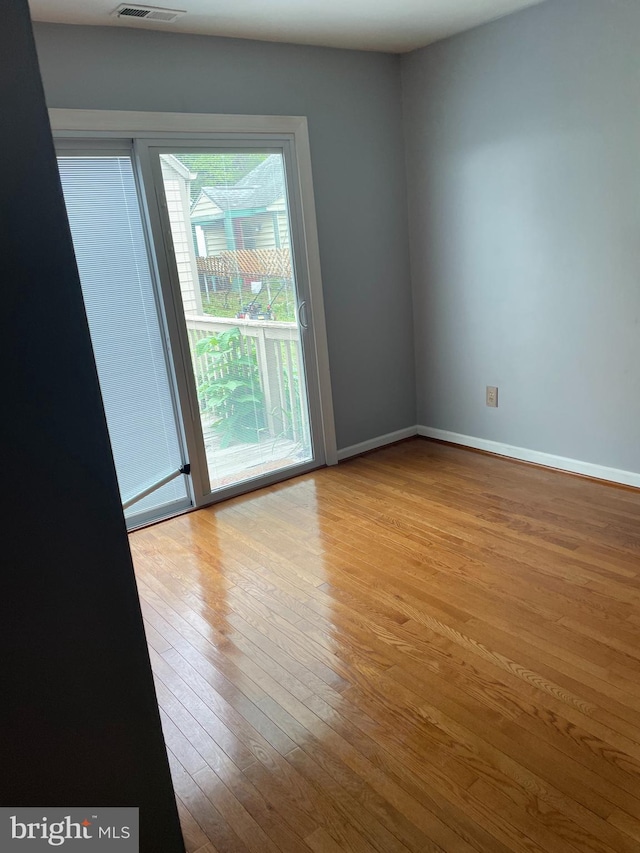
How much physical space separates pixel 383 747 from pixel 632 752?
26.1 inches

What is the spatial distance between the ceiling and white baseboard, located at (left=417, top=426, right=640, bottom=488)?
2.37 meters

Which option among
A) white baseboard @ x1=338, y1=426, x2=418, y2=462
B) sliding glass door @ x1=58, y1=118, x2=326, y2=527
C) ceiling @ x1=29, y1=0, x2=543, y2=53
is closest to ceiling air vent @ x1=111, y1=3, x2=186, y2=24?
ceiling @ x1=29, y1=0, x2=543, y2=53

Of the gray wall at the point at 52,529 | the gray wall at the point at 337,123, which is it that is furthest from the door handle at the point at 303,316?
the gray wall at the point at 52,529

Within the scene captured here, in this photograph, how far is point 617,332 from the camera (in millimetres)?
3232

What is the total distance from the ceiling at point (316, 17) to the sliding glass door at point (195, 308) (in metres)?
0.48

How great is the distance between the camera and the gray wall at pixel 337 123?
2.91 meters

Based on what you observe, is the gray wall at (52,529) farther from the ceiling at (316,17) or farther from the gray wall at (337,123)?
the gray wall at (337,123)

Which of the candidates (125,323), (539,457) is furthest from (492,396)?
(125,323)

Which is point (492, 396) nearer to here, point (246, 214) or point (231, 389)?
point (231, 389)

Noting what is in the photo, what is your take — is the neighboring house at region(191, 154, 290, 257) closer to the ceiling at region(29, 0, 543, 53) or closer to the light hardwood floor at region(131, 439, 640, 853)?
the ceiling at region(29, 0, 543, 53)

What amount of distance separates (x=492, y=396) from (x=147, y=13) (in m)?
2.71

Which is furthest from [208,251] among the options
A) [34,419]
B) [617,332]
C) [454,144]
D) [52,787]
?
[52,787]

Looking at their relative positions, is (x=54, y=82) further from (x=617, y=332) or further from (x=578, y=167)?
(x=617, y=332)

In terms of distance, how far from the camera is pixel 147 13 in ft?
9.02
